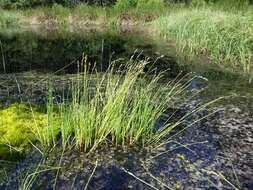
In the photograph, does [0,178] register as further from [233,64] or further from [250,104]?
[233,64]

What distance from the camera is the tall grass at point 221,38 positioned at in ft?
25.7

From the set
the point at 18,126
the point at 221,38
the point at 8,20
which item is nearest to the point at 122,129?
the point at 18,126

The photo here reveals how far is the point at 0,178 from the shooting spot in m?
3.38

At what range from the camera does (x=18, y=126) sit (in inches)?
173

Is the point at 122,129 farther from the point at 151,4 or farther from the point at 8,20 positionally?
the point at 151,4

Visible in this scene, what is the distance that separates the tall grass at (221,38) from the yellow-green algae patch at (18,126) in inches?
189

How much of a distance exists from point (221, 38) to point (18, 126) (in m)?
5.64

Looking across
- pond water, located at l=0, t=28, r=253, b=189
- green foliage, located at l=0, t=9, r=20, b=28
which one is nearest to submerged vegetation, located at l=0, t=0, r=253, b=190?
pond water, located at l=0, t=28, r=253, b=189

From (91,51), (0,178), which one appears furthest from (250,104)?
(91,51)

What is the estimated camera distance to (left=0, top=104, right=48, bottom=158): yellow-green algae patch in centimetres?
401

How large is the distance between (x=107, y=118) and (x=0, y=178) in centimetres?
127

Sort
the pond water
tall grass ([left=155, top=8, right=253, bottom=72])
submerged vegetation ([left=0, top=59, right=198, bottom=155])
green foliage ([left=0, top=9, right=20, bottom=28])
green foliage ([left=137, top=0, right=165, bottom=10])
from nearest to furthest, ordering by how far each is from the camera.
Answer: the pond water
submerged vegetation ([left=0, top=59, right=198, bottom=155])
tall grass ([left=155, top=8, right=253, bottom=72])
green foliage ([left=0, top=9, right=20, bottom=28])
green foliage ([left=137, top=0, right=165, bottom=10])

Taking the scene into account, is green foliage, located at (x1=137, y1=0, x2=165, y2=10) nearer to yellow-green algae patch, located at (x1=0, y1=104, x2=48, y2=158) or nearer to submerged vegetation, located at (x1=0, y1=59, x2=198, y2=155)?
yellow-green algae patch, located at (x1=0, y1=104, x2=48, y2=158)

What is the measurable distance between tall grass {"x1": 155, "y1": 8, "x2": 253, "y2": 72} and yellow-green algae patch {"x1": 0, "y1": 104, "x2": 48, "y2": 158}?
479 cm
